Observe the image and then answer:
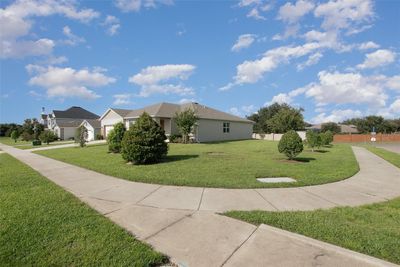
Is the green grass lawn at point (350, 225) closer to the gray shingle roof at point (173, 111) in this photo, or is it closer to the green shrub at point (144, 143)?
the green shrub at point (144, 143)

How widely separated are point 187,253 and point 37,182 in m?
6.15

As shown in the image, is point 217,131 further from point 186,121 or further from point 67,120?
point 67,120

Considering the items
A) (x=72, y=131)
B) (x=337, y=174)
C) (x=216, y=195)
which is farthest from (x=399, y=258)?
(x=72, y=131)

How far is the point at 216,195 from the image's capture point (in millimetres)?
6184

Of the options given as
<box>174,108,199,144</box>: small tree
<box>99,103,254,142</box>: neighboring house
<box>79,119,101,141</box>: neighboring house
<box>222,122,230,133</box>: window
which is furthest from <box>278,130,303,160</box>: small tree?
<box>79,119,101,141</box>: neighboring house

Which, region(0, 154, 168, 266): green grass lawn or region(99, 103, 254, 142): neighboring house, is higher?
region(99, 103, 254, 142): neighboring house

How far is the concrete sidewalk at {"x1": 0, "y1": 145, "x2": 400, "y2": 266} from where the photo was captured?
336 cm

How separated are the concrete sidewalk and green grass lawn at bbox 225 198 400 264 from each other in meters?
0.27

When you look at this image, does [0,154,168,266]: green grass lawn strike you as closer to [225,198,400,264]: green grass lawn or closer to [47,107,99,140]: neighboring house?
[225,198,400,264]: green grass lawn

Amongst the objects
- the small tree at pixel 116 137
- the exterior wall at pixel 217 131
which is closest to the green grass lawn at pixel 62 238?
the small tree at pixel 116 137

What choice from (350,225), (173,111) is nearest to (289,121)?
(173,111)

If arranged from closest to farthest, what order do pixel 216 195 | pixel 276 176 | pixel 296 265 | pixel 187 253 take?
pixel 296 265 < pixel 187 253 < pixel 216 195 < pixel 276 176

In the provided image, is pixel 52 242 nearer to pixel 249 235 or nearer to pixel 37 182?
pixel 249 235

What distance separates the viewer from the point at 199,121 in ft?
97.3
